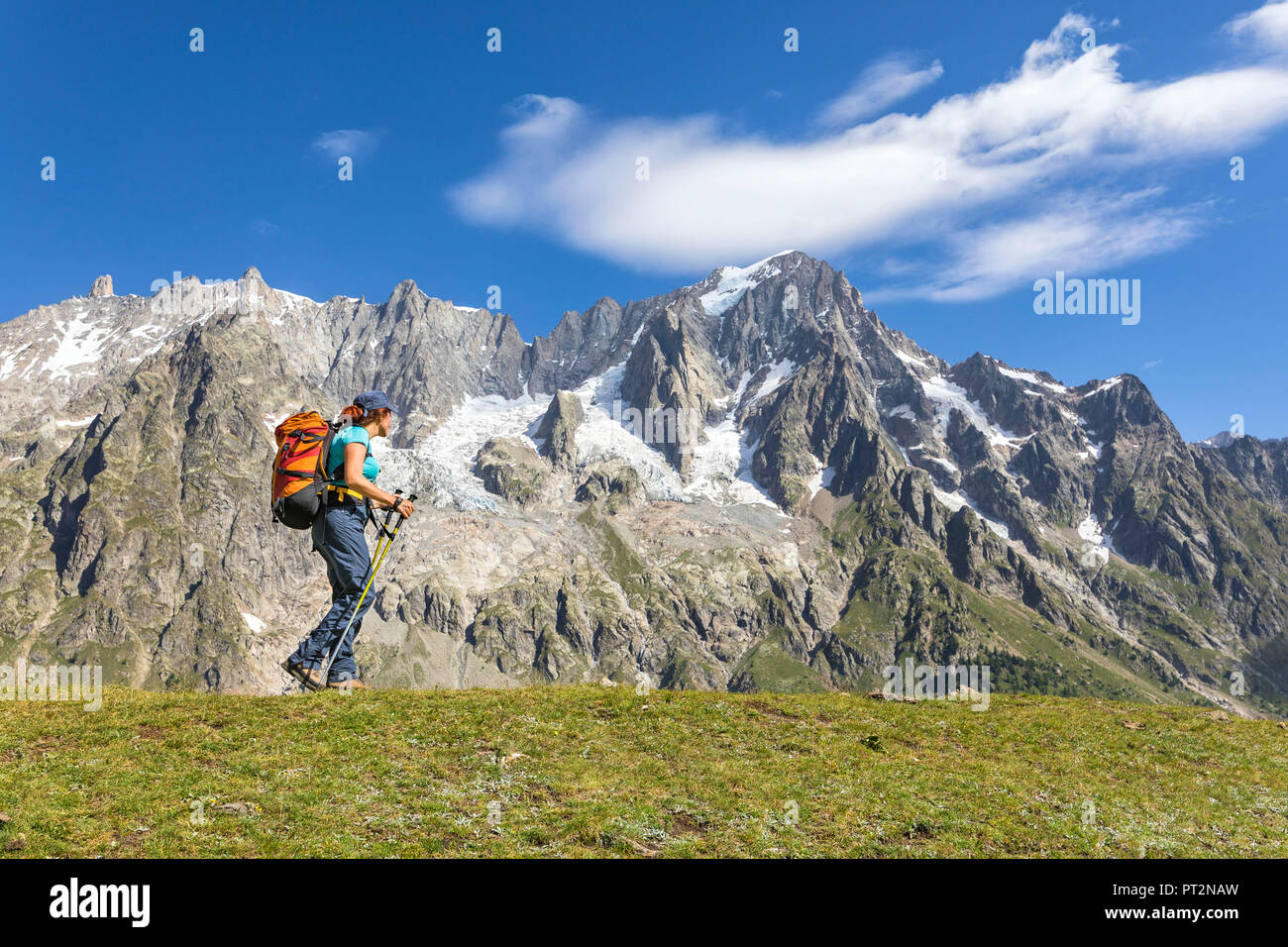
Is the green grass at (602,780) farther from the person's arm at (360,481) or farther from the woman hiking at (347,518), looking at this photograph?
the person's arm at (360,481)

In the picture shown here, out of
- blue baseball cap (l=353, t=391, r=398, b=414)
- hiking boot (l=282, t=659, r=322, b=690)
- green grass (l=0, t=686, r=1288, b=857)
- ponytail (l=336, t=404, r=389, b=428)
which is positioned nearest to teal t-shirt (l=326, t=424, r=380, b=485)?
ponytail (l=336, t=404, r=389, b=428)

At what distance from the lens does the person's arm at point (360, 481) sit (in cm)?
1741

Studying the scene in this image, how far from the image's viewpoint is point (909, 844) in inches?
514

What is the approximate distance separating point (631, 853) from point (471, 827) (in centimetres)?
278

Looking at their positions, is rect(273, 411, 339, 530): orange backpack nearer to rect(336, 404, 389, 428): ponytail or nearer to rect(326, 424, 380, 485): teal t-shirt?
rect(326, 424, 380, 485): teal t-shirt

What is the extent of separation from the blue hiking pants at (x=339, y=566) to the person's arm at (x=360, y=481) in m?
0.93

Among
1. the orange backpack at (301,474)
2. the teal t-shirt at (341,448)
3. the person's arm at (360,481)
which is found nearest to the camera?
the person's arm at (360,481)

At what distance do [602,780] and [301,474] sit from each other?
398 inches

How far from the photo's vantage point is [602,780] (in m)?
15.2

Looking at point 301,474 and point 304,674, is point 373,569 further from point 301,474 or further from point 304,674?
point 301,474

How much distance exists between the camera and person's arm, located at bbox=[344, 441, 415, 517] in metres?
17.4

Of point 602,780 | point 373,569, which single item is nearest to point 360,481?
point 373,569

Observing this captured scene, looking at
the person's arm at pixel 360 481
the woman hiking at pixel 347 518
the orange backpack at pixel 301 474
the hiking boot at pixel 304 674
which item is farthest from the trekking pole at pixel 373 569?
the orange backpack at pixel 301 474
